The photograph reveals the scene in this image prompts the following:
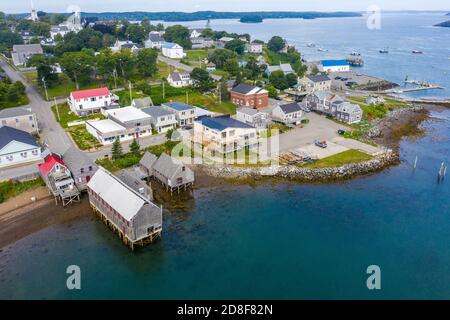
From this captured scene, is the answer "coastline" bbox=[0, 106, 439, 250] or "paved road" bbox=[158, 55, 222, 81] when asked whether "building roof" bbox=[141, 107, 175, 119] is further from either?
"paved road" bbox=[158, 55, 222, 81]

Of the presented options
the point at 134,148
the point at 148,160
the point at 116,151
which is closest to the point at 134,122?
the point at 134,148

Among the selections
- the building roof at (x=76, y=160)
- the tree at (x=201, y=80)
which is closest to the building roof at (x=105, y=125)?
the building roof at (x=76, y=160)

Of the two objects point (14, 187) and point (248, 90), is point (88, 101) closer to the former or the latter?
point (14, 187)

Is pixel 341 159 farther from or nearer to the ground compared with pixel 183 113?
nearer to the ground

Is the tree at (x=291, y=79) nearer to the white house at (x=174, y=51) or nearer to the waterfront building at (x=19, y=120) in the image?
the white house at (x=174, y=51)

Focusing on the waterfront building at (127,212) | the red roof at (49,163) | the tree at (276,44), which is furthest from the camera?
the tree at (276,44)

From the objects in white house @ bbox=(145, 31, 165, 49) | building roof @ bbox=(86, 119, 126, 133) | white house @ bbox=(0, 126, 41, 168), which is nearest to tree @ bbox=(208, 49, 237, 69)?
white house @ bbox=(145, 31, 165, 49)
